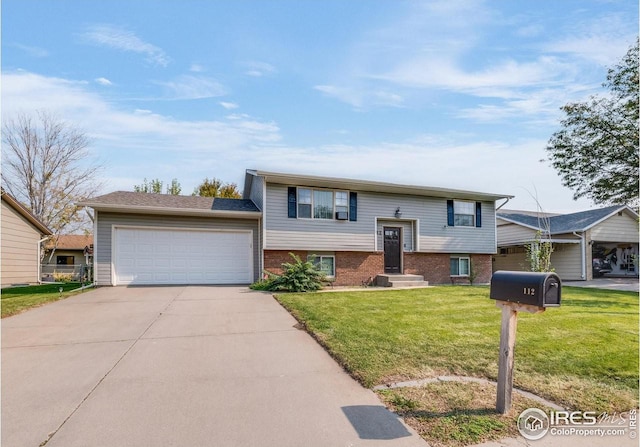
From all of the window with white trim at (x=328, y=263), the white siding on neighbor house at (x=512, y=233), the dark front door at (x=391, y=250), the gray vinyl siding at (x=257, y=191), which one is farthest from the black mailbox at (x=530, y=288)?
the white siding on neighbor house at (x=512, y=233)

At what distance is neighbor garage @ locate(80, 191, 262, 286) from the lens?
41.2 ft

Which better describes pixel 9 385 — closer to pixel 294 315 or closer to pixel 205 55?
pixel 294 315

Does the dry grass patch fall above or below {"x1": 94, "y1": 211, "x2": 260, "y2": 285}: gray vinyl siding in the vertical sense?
below

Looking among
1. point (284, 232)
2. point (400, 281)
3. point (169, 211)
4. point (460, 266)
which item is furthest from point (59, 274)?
point (460, 266)

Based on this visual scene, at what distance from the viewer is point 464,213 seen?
1619 centimetres

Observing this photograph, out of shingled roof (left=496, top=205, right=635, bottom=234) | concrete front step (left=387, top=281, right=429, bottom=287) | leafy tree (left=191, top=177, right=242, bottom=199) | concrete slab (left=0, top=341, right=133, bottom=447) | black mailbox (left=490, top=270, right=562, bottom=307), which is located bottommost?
concrete front step (left=387, top=281, right=429, bottom=287)

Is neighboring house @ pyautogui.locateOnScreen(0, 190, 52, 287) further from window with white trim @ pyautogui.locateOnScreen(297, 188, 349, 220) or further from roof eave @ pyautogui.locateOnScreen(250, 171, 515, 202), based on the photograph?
window with white trim @ pyautogui.locateOnScreen(297, 188, 349, 220)

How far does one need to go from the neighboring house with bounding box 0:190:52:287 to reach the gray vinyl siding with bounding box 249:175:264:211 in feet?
32.2

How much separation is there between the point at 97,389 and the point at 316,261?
10.7 m

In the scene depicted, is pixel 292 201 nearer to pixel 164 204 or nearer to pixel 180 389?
pixel 164 204

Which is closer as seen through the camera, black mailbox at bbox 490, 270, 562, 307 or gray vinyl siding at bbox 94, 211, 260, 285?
black mailbox at bbox 490, 270, 562, 307

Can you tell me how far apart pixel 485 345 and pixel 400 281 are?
29.0ft

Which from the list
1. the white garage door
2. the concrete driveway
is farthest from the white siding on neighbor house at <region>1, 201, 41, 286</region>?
the concrete driveway

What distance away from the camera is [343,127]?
1198cm
